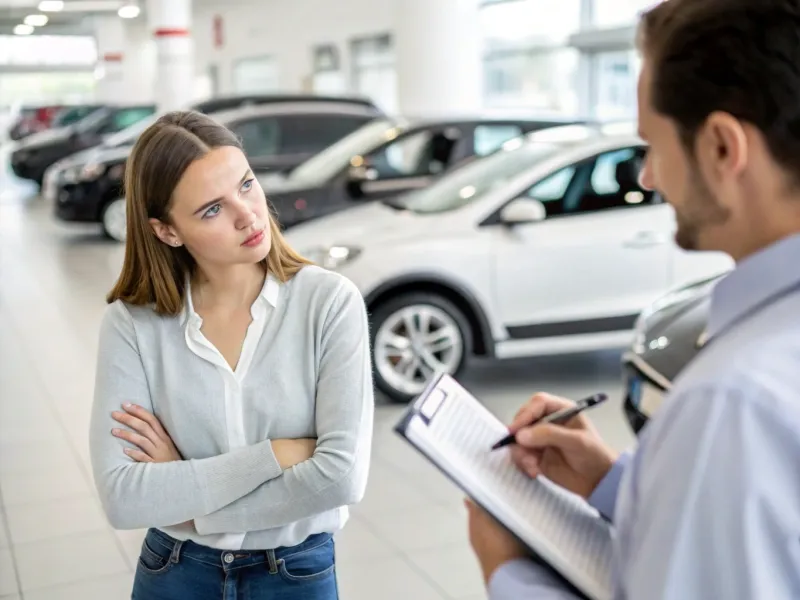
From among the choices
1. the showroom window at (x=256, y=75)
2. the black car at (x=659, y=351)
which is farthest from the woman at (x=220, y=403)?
the showroom window at (x=256, y=75)

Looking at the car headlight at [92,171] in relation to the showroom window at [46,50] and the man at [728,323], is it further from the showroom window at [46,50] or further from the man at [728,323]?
the showroom window at [46,50]

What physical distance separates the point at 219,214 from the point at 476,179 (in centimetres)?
429

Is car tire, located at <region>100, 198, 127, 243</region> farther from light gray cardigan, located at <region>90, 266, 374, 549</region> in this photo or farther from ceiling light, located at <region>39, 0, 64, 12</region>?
ceiling light, located at <region>39, 0, 64, 12</region>

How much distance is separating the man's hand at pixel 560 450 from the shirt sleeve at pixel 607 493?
0.02 metres

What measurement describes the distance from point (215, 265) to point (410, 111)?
32.1 ft

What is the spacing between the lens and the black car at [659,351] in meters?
3.89

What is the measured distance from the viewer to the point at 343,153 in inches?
333

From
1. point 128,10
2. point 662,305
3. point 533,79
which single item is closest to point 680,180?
Result: point 662,305

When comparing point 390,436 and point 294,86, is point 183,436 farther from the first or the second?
point 294,86

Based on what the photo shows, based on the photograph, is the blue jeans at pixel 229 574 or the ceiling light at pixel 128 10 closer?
the blue jeans at pixel 229 574

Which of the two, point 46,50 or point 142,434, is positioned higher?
point 46,50

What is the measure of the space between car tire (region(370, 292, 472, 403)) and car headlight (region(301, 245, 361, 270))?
12.5 inches

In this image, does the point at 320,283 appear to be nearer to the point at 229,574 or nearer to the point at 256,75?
the point at 229,574

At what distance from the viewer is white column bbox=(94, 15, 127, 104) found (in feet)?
93.0
